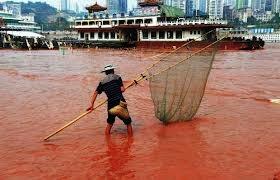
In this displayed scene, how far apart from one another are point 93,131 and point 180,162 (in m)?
2.42

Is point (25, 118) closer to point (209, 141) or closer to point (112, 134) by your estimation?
point (112, 134)

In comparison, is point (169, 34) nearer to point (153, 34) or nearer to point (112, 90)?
point (153, 34)

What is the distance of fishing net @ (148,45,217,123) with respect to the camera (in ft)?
25.8

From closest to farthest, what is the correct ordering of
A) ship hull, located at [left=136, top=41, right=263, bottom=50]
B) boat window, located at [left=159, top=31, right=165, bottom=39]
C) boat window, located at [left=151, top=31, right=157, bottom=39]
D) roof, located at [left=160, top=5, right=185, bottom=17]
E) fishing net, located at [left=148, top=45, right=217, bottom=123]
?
fishing net, located at [left=148, top=45, right=217, bottom=123] < ship hull, located at [left=136, top=41, right=263, bottom=50] < boat window, located at [left=159, top=31, right=165, bottom=39] < roof, located at [left=160, top=5, right=185, bottom=17] < boat window, located at [left=151, top=31, right=157, bottom=39]

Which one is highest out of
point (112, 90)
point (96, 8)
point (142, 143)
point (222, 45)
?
point (96, 8)

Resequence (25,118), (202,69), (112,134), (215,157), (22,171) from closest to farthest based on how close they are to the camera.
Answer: (22,171) < (215,157) < (112,134) < (202,69) < (25,118)

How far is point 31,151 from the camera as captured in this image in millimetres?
6488

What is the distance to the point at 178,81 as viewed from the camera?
8.06 m

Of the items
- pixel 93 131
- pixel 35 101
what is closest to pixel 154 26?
pixel 35 101

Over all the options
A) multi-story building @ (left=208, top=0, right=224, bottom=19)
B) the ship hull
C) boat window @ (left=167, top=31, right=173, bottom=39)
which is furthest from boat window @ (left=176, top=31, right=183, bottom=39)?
multi-story building @ (left=208, top=0, right=224, bottom=19)

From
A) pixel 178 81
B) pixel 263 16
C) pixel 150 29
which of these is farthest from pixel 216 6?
pixel 178 81

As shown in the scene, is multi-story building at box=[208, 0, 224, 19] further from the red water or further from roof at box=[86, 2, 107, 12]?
the red water

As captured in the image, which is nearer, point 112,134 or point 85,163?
point 85,163

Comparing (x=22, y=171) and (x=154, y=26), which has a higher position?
(x=154, y=26)
